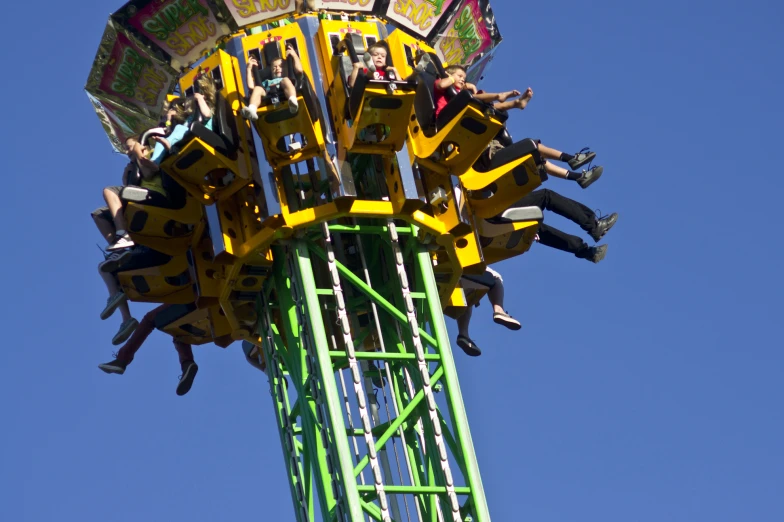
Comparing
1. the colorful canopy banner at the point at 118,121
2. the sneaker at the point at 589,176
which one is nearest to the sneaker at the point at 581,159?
the sneaker at the point at 589,176

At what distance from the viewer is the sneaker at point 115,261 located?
117ft

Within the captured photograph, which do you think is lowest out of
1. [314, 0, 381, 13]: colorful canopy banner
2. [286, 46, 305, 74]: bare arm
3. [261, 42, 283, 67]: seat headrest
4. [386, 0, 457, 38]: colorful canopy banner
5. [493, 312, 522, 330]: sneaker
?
[493, 312, 522, 330]: sneaker

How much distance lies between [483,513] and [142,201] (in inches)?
297

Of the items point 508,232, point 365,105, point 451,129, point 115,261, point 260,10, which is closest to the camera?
point 365,105

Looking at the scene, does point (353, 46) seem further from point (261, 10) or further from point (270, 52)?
point (261, 10)

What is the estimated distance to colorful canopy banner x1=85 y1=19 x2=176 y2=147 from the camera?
3638cm

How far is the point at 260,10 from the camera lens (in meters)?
35.2

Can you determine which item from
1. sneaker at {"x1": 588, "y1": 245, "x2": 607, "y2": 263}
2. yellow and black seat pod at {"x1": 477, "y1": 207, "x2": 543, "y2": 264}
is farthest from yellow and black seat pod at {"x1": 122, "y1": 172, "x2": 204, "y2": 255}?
sneaker at {"x1": 588, "y1": 245, "x2": 607, "y2": 263}

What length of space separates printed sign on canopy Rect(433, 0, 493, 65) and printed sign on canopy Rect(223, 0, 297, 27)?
9.74 ft

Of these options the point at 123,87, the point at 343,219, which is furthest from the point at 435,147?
the point at 123,87

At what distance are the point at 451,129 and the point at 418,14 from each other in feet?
11.4

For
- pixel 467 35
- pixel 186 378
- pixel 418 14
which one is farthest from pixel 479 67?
pixel 186 378

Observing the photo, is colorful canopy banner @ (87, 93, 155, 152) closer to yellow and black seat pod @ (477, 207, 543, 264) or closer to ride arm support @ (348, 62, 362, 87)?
ride arm support @ (348, 62, 362, 87)

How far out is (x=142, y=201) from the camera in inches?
1352
